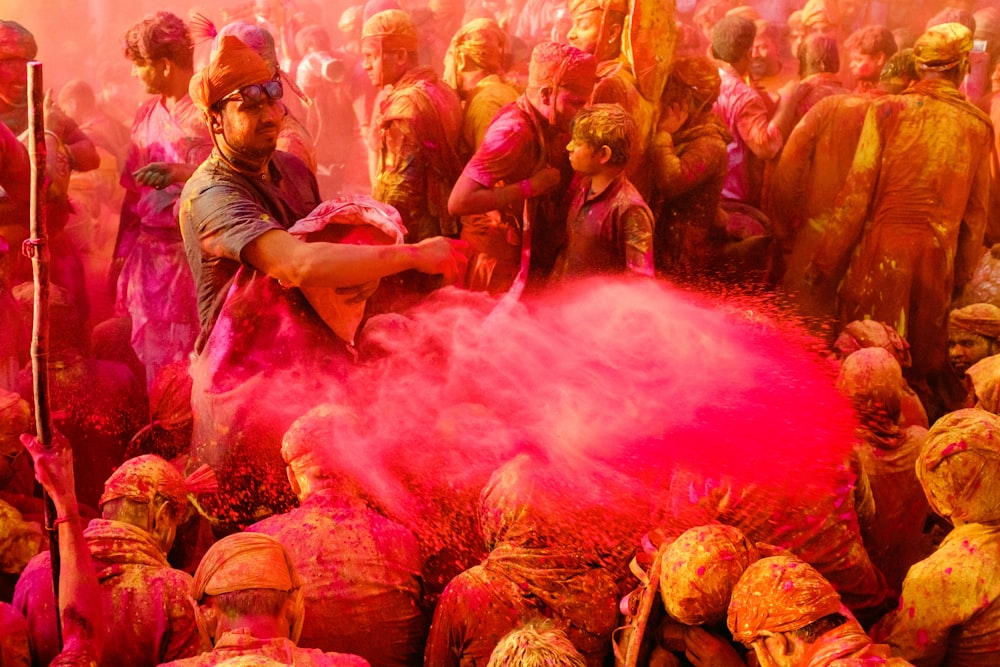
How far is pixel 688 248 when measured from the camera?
7.04 meters

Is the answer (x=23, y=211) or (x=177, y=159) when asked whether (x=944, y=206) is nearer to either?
(x=177, y=159)

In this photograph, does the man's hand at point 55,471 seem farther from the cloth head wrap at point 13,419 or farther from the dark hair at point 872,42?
the dark hair at point 872,42

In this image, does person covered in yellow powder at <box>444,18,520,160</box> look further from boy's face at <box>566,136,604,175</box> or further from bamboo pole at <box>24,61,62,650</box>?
bamboo pole at <box>24,61,62,650</box>

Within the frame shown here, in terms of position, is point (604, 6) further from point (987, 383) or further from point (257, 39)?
point (987, 383)

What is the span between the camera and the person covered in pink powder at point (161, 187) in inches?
261

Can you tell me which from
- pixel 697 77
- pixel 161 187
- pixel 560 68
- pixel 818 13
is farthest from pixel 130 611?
pixel 818 13

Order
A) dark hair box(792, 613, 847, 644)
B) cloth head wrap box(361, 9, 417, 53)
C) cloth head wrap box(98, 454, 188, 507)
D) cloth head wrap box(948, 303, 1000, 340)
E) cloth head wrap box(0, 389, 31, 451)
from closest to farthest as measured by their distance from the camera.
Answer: dark hair box(792, 613, 847, 644), cloth head wrap box(98, 454, 188, 507), cloth head wrap box(0, 389, 31, 451), cloth head wrap box(948, 303, 1000, 340), cloth head wrap box(361, 9, 417, 53)

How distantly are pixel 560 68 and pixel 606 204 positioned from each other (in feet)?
2.14

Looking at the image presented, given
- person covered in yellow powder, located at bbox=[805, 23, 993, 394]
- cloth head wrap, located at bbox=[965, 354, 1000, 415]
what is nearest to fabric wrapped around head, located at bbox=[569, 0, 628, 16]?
person covered in yellow powder, located at bbox=[805, 23, 993, 394]

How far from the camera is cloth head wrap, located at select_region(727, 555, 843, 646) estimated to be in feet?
14.2

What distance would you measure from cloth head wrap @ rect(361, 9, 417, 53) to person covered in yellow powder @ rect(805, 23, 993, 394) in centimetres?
234

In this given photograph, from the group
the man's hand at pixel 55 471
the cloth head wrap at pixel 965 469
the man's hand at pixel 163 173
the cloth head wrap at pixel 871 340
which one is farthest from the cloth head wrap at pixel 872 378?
the man's hand at pixel 55 471

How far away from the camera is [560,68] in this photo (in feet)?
21.1

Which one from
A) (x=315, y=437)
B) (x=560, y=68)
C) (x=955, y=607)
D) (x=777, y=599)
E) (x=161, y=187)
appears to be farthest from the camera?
(x=161, y=187)
